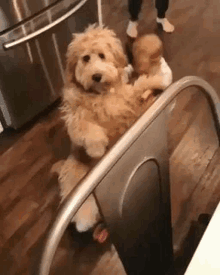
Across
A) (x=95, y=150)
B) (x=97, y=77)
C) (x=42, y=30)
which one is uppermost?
(x=42, y=30)

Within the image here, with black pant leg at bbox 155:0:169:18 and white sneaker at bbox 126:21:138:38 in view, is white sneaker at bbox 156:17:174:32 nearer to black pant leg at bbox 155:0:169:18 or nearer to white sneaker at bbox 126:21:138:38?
black pant leg at bbox 155:0:169:18

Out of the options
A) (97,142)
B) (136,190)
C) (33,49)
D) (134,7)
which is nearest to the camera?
(136,190)

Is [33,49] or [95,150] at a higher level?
[33,49]

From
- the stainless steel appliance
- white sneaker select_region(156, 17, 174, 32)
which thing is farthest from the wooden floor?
white sneaker select_region(156, 17, 174, 32)

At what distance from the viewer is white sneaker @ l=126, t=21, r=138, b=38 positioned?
2.21 metres

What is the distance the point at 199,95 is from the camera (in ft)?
5.73

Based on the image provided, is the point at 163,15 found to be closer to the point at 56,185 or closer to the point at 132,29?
the point at 132,29

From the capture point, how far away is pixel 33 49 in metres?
1.54

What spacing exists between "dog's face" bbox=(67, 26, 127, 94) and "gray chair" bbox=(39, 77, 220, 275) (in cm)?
57

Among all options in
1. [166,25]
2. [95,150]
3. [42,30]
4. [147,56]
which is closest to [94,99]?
[95,150]

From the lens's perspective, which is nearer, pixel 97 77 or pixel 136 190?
pixel 136 190

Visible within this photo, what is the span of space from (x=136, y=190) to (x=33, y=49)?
1149mm

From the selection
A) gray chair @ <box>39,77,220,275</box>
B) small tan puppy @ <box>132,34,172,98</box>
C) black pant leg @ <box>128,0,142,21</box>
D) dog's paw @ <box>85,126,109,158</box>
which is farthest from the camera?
black pant leg @ <box>128,0,142,21</box>

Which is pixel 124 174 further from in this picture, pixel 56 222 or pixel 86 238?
pixel 86 238
